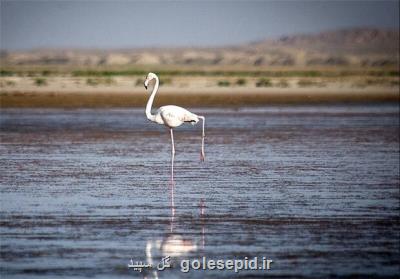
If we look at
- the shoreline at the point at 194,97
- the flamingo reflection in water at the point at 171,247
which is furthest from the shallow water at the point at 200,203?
the shoreline at the point at 194,97

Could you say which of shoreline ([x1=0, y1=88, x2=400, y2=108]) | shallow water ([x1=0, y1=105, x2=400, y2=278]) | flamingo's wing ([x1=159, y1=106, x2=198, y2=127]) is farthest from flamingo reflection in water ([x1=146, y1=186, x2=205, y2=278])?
shoreline ([x1=0, y1=88, x2=400, y2=108])

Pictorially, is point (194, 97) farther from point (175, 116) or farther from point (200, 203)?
point (200, 203)

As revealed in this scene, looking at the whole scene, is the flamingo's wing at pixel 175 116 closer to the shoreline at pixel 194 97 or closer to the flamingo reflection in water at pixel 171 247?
the flamingo reflection in water at pixel 171 247

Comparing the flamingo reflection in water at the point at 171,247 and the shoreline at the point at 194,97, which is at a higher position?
the shoreline at the point at 194,97

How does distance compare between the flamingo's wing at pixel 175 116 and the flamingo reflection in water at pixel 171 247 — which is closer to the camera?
the flamingo reflection in water at pixel 171 247

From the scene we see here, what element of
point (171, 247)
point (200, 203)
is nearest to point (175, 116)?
point (200, 203)

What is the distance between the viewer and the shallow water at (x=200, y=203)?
34.1 feet

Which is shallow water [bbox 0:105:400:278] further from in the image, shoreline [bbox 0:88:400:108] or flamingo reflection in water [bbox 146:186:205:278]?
shoreline [bbox 0:88:400:108]

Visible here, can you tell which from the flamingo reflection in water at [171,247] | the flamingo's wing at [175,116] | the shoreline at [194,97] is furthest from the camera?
the shoreline at [194,97]

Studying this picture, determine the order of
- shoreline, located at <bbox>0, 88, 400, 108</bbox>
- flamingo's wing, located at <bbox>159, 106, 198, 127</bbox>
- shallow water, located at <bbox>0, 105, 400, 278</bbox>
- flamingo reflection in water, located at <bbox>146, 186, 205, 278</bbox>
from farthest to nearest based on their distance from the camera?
shoreline, located at <bbox>0, 88, 400, 108</bbox>
flamingo's wing, located at <bbox>159, 106, 198, 127</bbox>
flamingo reflection in water, located at <bbox>146, 186, 205, 278</bbox>
shallow water, located at <bbox>0, 105, 400, 278</bbox>

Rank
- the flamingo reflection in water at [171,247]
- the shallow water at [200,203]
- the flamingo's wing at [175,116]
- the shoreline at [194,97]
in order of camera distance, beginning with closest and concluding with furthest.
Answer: the shallow water at [200,203] < the flamingo reflection in water at [171,247] < the flamingo's wing at [175,116] < the shoreline at [194,97]

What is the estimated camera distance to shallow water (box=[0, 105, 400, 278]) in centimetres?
1041

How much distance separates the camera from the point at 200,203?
13.9 m

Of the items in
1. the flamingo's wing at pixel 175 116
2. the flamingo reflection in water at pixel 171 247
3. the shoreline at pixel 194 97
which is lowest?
the flamingo reflection in water at pixel 171 247
